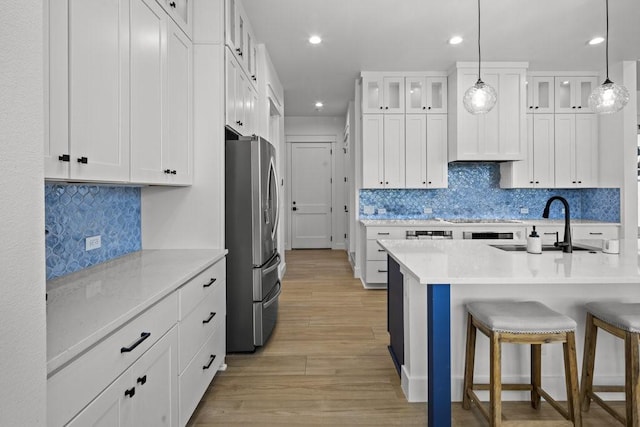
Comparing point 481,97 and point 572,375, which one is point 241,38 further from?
point 572,375

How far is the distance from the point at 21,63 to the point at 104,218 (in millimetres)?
1580

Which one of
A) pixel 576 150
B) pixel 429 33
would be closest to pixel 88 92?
pixel 429 33

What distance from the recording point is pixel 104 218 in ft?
7.00

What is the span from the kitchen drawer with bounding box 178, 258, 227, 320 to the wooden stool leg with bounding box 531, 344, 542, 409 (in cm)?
185

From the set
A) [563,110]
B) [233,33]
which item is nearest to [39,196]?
[233,33]

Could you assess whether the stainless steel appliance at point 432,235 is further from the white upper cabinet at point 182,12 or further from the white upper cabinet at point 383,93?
the white upper cabinet at point 182,12

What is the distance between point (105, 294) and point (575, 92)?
18.7 feet

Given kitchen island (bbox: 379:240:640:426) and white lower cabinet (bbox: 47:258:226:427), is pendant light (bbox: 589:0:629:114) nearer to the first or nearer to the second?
kitchen island (bbox: 379:240:640:426)

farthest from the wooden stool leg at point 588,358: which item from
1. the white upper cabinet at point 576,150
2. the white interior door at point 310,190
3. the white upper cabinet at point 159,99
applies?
the white interior door at point 310,190

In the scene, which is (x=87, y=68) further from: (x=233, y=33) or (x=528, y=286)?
(x=528, y=286)

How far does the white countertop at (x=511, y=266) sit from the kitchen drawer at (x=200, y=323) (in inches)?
44.6

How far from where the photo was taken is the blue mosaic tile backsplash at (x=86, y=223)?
5.56ft

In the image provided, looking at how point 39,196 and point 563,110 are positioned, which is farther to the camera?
point 563,110

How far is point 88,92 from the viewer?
4.63ft
